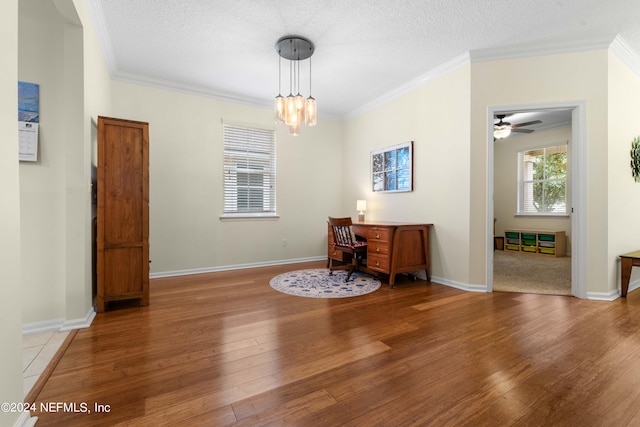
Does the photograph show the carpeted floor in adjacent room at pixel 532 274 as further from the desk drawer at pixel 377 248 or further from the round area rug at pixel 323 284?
the round area rug at pixel 323 284

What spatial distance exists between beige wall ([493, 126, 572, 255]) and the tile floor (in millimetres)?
8049

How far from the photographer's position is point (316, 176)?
5352 mm

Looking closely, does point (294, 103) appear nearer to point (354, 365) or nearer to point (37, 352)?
point (354, 365)

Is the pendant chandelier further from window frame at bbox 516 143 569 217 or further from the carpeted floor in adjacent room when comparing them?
window frame at bbox 516 143 569 217

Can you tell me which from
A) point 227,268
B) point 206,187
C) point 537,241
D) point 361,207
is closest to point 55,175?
point 206,187

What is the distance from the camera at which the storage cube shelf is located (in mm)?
5898

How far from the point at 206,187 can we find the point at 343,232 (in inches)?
86.8

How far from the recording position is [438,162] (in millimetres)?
3760

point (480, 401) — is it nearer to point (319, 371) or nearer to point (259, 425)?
point (319, 371)

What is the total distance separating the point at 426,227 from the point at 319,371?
2.67m

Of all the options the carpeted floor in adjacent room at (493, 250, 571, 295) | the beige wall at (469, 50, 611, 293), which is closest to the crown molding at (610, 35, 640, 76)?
the beige wall at (469, 50, 611, 293)

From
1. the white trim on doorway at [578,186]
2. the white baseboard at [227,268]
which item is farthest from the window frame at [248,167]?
the white trim on doorway at [578,186]

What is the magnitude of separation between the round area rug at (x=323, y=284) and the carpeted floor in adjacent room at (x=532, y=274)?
1599 millimetres

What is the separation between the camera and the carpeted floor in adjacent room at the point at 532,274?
348cm
